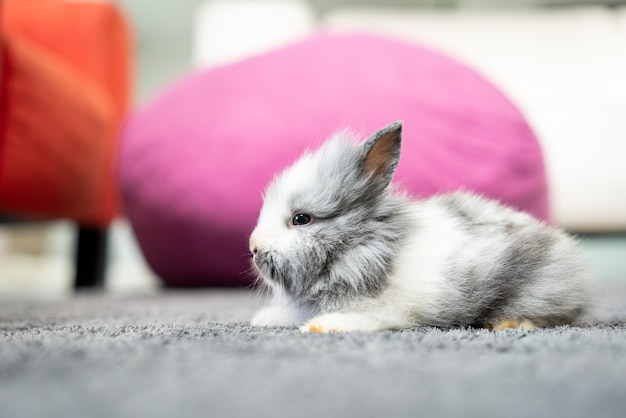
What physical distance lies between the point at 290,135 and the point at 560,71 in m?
1.15

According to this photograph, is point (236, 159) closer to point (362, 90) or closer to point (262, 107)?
point (262, 107)

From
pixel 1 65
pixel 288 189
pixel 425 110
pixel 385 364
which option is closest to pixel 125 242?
pixel 1 65

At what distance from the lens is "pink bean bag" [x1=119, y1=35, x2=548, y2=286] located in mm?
1268

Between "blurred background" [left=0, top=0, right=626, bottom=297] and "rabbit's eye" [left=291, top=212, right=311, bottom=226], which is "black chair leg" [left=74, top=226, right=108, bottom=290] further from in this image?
"rabbit's eye" [left=291, top=212, right=311, bottom=226]

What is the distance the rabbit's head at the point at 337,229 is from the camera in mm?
677

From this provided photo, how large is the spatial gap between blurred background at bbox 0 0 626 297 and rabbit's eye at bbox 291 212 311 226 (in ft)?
1.28

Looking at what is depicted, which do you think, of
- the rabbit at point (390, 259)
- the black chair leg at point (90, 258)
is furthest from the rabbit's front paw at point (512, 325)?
the black chair leg at point (90, 258)

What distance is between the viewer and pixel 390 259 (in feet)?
2.23

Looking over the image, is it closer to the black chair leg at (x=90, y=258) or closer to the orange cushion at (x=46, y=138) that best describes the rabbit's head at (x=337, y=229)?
the orange cushion at (x=46, y=138)

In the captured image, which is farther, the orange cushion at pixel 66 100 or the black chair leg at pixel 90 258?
the black chair leg at pixel 90 258

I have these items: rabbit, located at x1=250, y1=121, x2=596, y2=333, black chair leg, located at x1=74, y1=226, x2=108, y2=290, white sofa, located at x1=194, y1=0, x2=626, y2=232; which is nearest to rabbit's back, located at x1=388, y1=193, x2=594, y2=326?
rabbit, located at x1=250, y1=121, x2=596, y2=333

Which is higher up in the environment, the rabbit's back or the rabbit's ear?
the rabbit's ear

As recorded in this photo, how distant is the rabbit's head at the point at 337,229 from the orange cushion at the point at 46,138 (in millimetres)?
1029

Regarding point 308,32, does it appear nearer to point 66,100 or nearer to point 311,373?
point 66,100
